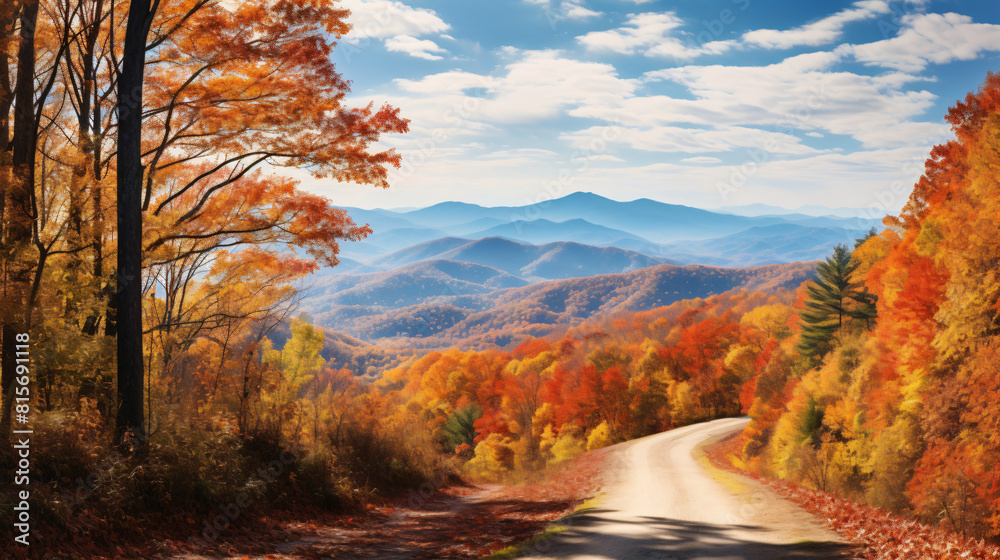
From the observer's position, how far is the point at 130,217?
8109 mm

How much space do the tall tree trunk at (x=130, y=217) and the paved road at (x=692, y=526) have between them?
6929mm

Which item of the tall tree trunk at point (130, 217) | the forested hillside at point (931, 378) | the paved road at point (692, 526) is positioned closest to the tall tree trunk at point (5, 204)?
the tall tree trunk at point (130, 217)

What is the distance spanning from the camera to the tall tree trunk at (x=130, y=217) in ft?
26.1

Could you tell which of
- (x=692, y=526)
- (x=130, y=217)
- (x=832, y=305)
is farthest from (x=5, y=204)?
(x=832, y=305)

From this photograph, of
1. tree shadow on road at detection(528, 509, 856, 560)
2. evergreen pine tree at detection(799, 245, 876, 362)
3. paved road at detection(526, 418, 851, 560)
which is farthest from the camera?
evergreen pine tree at detection(799, 245, 876, 362)

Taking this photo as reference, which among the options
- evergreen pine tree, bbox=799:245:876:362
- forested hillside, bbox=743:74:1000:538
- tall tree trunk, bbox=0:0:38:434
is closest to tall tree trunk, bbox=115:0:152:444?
tall tree trunk, bbox=0:0:38:434

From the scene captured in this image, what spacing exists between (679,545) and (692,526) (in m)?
1.74

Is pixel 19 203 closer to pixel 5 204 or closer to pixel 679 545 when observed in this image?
pixel 5 204

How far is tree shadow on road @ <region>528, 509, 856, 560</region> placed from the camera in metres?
8.15

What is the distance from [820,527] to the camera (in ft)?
31.7

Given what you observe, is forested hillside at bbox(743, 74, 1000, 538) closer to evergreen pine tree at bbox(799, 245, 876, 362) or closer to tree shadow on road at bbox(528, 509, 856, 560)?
evergreen pine tree at bbox(799, 245, 876, 362)

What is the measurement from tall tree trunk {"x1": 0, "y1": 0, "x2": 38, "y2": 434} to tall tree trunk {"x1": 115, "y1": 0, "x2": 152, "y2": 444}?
1217 millimetres

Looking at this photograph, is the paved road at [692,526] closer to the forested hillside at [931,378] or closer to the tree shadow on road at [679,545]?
the tree shadow on road at [679,545]

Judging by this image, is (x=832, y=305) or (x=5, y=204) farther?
(x=832, y=305)
